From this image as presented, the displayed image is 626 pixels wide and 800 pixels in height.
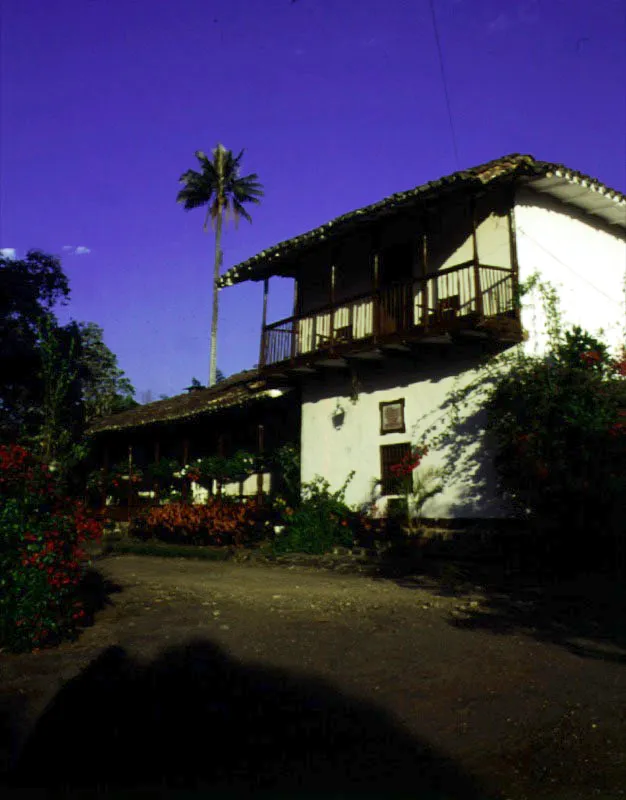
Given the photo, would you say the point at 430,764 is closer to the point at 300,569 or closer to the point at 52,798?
the point at 52,798

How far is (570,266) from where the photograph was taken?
40.7ft

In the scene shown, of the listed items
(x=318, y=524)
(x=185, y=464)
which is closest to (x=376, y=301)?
(x=318, y=524)

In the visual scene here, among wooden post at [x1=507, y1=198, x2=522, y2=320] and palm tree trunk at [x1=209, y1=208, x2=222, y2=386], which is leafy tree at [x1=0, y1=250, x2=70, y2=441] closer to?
palm tree trunk at [x1=209, y1=208, x2=222, y2=386]

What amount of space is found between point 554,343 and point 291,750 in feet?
30.4

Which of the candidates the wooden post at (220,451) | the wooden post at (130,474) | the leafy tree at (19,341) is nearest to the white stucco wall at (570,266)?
the wooden post at (220,451)

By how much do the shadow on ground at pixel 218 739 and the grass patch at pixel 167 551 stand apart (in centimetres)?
831

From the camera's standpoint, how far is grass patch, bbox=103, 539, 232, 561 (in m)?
13.1

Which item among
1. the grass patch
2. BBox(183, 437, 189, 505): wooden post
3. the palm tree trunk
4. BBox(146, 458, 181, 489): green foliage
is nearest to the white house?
the grass patch

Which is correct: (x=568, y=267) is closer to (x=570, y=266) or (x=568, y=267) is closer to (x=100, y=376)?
(x=570, y=266)

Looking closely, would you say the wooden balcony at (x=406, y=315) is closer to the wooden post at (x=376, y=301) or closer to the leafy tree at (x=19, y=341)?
the wooden post at (x=376, y=301)

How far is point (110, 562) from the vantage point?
1260cm

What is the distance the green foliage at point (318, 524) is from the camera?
12672mm

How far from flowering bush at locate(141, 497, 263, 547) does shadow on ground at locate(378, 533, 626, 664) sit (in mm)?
4022

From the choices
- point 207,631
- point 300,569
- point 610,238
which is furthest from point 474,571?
point 610,238
